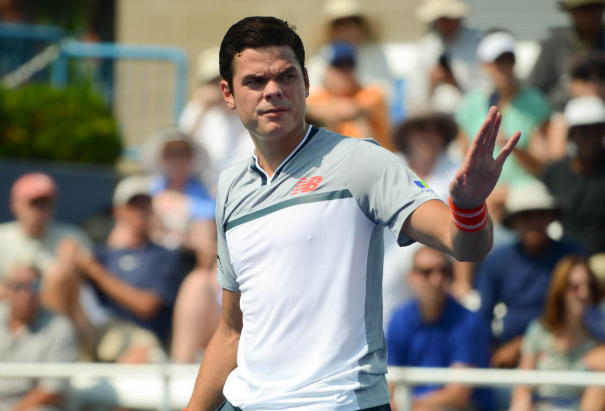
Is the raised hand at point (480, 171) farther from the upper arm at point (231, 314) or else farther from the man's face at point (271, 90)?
the upper arm at point (231, 314)

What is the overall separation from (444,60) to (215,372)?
18.3ft

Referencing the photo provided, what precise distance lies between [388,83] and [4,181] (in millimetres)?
3983

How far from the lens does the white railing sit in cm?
483

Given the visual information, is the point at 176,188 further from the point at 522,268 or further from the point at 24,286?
the point at 522,268

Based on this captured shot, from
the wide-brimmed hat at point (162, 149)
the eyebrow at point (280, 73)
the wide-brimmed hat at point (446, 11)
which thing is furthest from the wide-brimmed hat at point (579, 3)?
the eyebrow at point (280, 73)

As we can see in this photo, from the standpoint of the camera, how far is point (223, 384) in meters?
2.91

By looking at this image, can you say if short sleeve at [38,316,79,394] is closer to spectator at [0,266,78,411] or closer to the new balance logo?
spectator at [0,266,78,411]

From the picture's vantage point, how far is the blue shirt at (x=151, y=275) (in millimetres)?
6344

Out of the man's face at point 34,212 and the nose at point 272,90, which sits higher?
the nose at point 272,90

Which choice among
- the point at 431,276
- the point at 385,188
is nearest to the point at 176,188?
the point at 431,276

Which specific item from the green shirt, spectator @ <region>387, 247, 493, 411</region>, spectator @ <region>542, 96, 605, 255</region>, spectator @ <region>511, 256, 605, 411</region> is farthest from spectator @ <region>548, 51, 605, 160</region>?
spectator @ <region>387, 247, 493, 411</region>

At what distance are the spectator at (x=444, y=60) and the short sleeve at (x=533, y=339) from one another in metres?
2.72

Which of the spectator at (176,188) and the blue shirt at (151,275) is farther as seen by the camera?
the spectator at (176,188)

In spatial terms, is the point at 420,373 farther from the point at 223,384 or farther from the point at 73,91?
the point at 73,91
